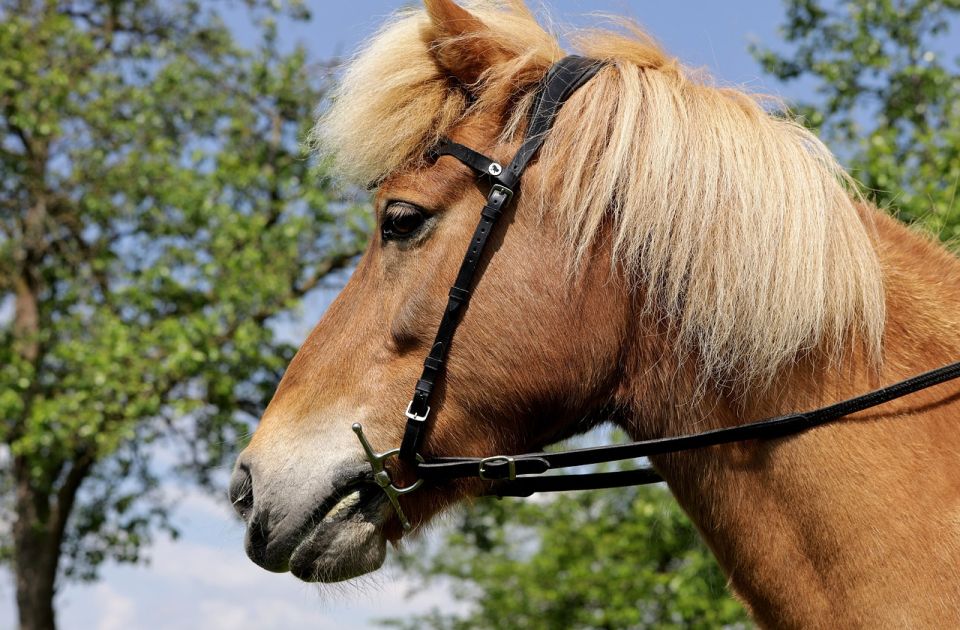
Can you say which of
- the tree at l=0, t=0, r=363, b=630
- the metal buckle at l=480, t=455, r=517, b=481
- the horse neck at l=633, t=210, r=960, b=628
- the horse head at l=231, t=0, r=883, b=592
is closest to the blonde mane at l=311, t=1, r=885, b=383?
the horse head at l=231, t=0, r=883, b=592

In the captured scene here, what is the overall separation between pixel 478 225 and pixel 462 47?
59 centimetres

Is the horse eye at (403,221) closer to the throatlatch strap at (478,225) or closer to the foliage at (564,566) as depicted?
the throatlatch strap at (478,225)

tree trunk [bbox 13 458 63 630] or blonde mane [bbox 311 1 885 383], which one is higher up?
blonde mane [bbox 311 1 885 383]

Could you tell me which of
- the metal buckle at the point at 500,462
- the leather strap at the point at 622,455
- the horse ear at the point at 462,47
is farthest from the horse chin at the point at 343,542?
the horse ear at the point at 462,47

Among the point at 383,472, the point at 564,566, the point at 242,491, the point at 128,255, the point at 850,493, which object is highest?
the point at 850,493

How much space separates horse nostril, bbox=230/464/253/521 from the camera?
2508 mm

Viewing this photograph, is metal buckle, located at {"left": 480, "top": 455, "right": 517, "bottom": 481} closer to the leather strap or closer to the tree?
the leather strap

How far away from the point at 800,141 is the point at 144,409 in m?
10.4

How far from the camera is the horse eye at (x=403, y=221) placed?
2512mm

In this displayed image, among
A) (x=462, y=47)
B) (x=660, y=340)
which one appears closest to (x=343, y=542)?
(x=660, y=340)

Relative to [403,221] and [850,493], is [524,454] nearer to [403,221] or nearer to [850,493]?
[403,221]

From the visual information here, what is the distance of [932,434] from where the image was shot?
2.22 m

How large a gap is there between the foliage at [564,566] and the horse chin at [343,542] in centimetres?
1212

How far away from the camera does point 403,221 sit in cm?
252
